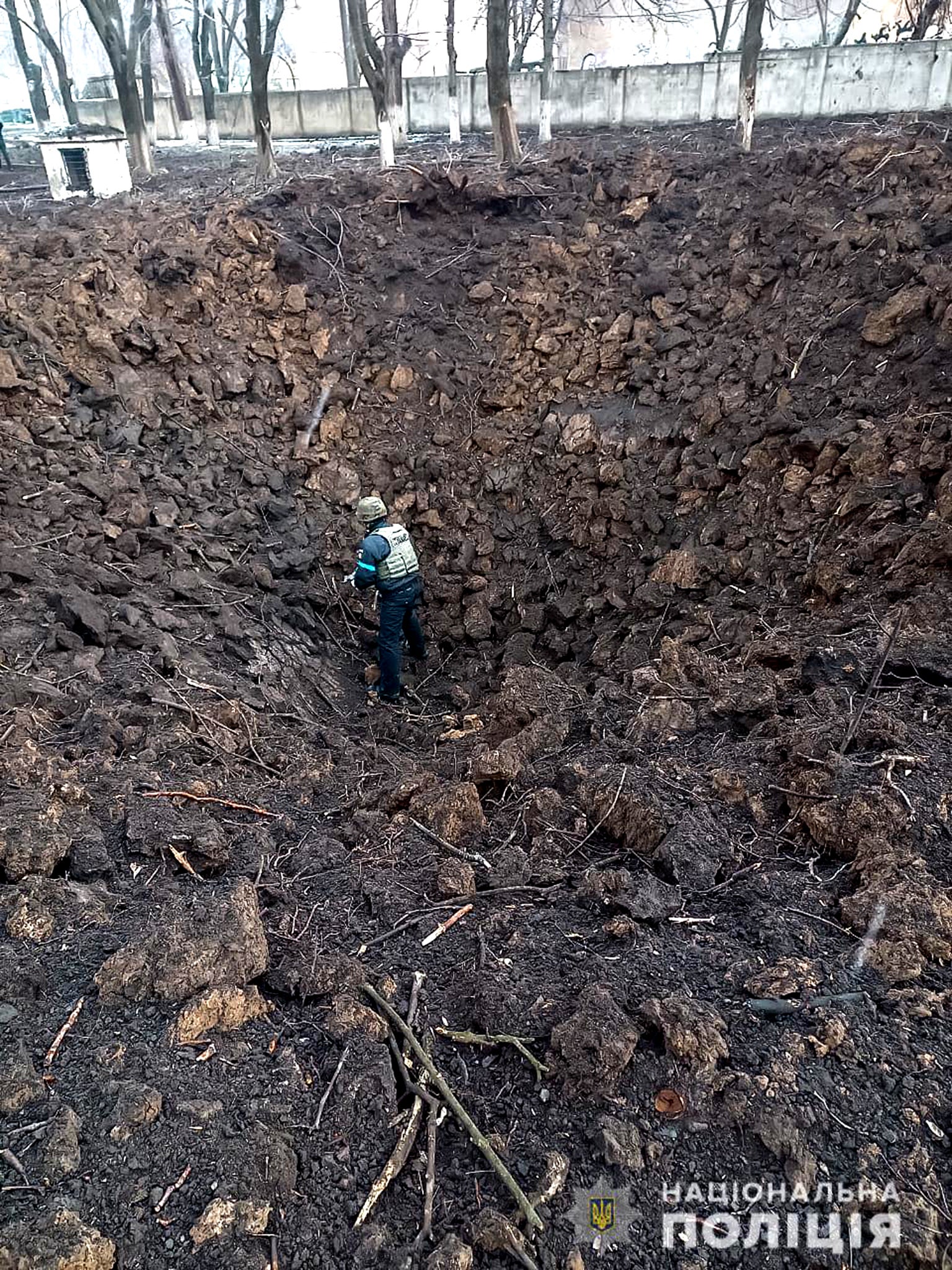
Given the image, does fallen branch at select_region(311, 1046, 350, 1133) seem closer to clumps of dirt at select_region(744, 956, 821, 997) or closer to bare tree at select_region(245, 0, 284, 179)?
clumps of dirt at select_region(744, 956, 821, 997)

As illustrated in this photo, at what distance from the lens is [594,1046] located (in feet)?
7.80

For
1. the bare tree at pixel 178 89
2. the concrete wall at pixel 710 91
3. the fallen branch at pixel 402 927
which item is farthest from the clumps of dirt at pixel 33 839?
the bare tree at pixel 178 89

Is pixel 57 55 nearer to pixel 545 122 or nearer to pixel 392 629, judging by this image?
pixel 545 122

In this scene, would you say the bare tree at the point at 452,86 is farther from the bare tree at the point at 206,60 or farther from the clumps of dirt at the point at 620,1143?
the clumps of dirt at the point at 620,1143

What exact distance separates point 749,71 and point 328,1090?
11011 millimetres

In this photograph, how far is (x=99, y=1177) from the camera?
2.06 metres

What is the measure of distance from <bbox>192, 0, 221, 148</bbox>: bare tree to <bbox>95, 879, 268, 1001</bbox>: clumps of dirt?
698 inches

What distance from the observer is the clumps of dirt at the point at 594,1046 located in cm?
235

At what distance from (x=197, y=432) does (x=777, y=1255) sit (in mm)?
7066

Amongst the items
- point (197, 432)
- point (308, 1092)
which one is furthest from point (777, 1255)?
point (197, 432)

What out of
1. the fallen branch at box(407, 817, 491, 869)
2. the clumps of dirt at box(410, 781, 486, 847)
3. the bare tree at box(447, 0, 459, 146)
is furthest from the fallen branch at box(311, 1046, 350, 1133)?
the bare tree at box(447, 0, 459, 146)

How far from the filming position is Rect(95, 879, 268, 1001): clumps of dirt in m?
2.59

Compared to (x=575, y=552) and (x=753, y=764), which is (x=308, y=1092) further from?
(x=575, y=552)

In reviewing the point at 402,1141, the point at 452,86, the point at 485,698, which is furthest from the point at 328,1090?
the point at 452,86
